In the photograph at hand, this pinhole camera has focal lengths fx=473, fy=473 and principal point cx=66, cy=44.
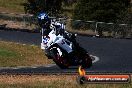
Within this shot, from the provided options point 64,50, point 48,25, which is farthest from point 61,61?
point 48,25

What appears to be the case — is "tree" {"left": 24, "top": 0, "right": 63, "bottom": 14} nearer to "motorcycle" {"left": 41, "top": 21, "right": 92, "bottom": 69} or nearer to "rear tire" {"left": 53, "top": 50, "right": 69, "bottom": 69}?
"motorcycle" {"left": 41, "top": 21, "right": 92, "bottom": 69}

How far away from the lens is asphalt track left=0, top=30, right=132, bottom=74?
28.0m

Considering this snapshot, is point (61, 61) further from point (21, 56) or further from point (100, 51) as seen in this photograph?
point (100, 51)

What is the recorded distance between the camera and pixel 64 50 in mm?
11453

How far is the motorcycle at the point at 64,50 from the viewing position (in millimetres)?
11125

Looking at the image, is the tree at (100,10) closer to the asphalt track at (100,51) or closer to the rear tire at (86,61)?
the asphalt track at (100,51)

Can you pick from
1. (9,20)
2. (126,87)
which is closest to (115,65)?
(126,87)

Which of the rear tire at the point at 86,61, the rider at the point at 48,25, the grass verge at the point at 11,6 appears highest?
the rider at the point at 48,25

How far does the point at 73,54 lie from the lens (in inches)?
450

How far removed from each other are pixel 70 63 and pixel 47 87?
4351 millimetres

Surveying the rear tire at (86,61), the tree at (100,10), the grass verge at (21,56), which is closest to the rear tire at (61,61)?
the rear tire at (86,61)

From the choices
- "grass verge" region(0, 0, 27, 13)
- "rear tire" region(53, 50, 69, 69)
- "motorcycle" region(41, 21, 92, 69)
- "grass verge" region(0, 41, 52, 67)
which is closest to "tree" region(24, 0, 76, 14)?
"motorcycle" region(41, 21, 92, 69)

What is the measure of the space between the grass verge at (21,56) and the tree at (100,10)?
23815 mm

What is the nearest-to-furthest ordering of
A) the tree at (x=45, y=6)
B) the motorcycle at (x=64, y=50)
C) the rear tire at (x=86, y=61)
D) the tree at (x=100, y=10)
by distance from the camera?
the motorcycle at (x=64, y=50)
the rear tire at (x=86, y=61)
the tree at (x=45, y=6)
the tree at (x=100, y=10)
